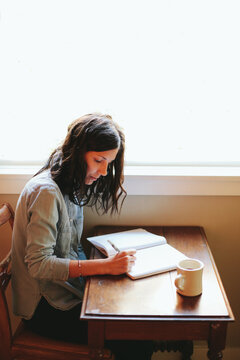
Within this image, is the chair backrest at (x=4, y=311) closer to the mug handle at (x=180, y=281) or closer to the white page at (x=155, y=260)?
the white page at (x=155, y=260)

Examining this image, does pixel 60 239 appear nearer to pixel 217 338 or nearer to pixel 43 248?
pixel 43 248

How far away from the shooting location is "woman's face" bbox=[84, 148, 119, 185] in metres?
1.33

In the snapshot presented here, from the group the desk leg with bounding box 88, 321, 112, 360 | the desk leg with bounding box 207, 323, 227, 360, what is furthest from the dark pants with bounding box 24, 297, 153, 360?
the desk leg with bounding box 207, 323, 227, 360

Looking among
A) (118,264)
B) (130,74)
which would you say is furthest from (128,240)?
(130,74)

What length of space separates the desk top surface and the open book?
1.1 inches

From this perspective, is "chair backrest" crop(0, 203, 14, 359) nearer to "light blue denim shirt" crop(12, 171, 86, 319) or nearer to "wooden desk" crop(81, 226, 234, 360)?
"light blue denim shirt" crop(12, 171, 86, 319)

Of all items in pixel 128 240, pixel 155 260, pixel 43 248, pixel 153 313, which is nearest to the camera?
pixel 153 313

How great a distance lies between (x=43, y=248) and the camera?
126 centimetres

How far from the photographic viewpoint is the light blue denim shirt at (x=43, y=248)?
1.26 m

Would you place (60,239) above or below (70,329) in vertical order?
above

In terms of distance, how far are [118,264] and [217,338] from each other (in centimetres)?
37

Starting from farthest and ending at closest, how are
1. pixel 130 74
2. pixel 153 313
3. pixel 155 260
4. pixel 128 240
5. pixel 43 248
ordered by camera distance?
pixel 130 74, pixel 128 240, pixel 155 260, pixel 43 248, pixel 153 313

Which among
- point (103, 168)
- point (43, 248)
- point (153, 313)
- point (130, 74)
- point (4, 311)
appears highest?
point (130, 74)

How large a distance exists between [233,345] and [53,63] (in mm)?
1570
